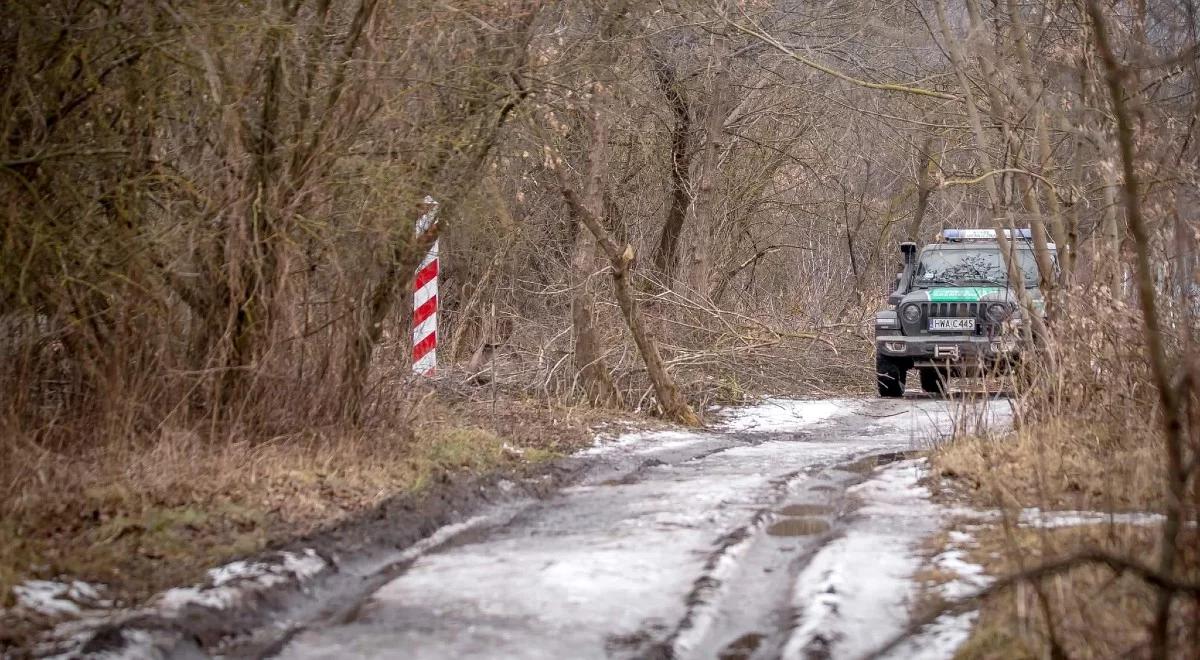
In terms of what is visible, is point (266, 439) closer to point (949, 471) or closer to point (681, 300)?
point (949, 471)

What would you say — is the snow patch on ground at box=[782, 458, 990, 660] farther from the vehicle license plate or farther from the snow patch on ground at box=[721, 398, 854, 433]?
the vehicle license plate

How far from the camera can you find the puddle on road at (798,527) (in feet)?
25.8

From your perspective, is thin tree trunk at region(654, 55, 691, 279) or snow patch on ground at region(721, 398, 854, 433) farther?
thin tree trunk at region(654, 55, 691, 279)

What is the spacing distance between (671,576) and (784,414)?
10.8 metres

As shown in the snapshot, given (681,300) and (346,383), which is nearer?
(346,383)

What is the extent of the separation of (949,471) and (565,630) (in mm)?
4786

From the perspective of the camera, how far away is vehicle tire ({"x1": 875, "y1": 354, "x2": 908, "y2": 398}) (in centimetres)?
1986

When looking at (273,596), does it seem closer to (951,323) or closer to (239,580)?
(239,580)

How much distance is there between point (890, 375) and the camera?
19.9m

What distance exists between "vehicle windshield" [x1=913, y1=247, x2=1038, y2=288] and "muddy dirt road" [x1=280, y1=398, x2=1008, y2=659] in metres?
9.30

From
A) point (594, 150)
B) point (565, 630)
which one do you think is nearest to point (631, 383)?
point (594, 150)

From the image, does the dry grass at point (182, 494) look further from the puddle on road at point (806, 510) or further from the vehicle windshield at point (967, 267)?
the vehicle windshield at point (967, 267)

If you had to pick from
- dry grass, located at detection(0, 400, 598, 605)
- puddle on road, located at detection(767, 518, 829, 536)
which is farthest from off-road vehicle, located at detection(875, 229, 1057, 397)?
puddle on road, located at detection(767, 518, 829, 536)

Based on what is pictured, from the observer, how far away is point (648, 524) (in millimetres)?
8031
